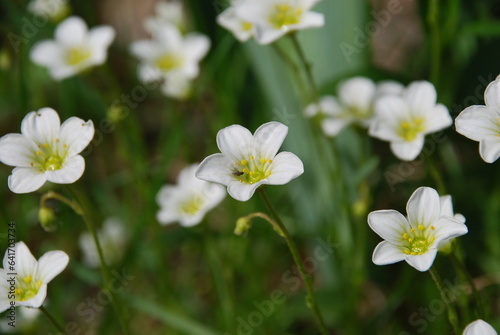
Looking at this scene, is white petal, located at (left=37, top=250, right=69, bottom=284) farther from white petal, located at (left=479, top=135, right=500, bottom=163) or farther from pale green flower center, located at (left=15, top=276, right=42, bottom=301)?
white petal, located at (left=479, top=135, right=500, bottom=163)

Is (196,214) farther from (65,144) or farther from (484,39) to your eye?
(484,39)

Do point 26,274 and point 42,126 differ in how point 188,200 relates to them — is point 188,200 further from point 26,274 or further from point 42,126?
point 26,274

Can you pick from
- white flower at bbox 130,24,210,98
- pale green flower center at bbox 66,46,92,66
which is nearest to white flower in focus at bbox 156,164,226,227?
white flower at bbox 130,24,210,98

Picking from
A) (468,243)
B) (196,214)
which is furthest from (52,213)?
(468,243)

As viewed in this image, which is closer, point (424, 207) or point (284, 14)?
point (424, 207)

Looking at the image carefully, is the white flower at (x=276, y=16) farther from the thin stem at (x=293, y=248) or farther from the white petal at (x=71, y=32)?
the white petal at (x=71, y=32)

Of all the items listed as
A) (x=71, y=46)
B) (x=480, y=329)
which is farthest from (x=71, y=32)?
(x=480, y=329)
